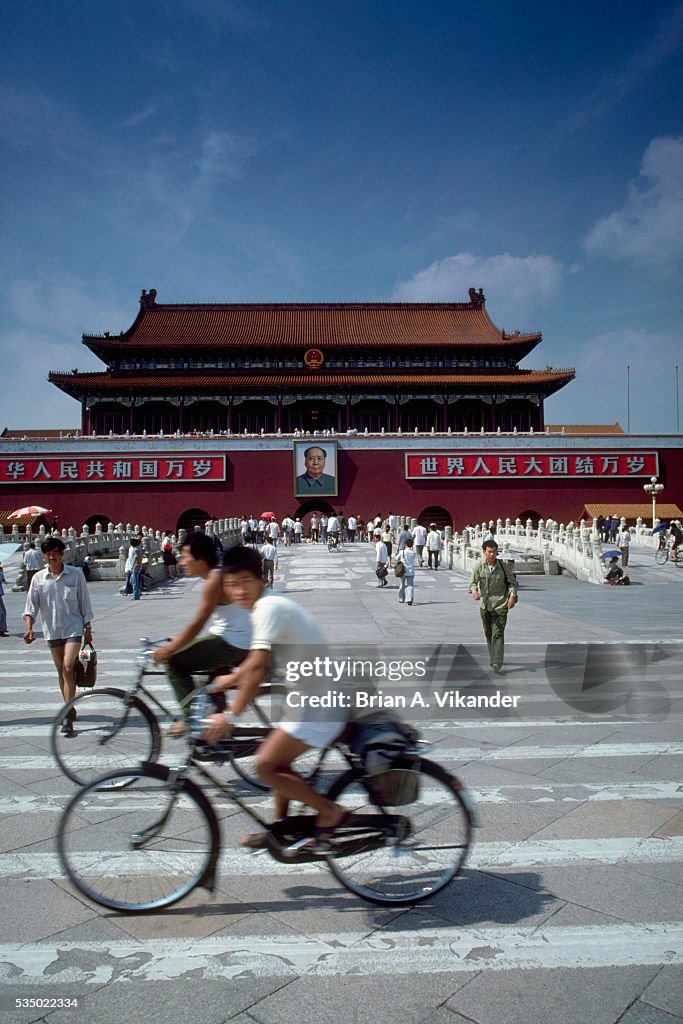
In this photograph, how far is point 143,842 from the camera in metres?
3.13

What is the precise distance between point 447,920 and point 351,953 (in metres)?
0.45

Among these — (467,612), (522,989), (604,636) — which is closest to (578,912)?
(522,989)

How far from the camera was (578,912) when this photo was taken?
2992 millimetres

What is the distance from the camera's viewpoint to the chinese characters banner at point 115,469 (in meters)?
33.5

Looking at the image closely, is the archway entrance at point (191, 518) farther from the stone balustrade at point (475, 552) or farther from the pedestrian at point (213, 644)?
the pedestrian at point (213, 644)

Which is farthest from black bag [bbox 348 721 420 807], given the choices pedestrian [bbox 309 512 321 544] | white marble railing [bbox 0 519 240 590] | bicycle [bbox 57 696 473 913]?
pedestrian [bbox 309 512 321 544]

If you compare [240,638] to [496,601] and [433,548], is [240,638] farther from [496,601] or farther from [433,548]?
[433,548]

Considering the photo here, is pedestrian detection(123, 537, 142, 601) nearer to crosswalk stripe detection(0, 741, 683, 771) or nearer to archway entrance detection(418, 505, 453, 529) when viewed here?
crosswalk stripe detection(0, 741, 683, 771)

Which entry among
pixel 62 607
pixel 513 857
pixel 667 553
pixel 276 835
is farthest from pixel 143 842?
pixel 667 553

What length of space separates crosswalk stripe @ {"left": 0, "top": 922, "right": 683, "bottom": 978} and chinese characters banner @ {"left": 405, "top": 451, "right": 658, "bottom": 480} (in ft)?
104

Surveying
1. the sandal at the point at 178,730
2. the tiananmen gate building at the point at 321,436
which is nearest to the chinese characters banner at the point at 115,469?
the tiananmen gate building at the point at 321,436

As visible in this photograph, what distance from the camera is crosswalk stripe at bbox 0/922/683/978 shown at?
2609 mm

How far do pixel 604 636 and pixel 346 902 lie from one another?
7.57 metres

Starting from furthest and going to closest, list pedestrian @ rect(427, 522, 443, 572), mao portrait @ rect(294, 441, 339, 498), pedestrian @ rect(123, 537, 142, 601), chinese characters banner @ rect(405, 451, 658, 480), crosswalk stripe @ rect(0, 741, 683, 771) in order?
chinese characters banner @ rect(405, 451, 658, 480)
mao portrait @ rect(294, 441, 339, 498)
pedestrian @ rect(427, 522, 443, 572)
pedestrian @ rect(123, 537, 142, 601)
crosswalk stripe @ rect(0, 741, 683, 771)
